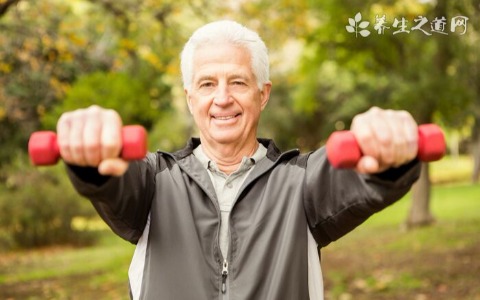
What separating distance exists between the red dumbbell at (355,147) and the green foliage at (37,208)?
14.0m

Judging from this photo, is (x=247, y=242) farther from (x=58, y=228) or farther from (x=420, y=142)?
(x=58, y=228)

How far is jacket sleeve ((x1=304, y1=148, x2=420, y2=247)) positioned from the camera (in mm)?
1640

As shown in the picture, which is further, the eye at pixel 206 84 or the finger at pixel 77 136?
the eye at pixel 206 84

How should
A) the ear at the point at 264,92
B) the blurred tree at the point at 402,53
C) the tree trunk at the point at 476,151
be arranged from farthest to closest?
the tree trunk at the point at 476,151 → the blurred tree at the point at 402,53 → the ear at the point at 264,92

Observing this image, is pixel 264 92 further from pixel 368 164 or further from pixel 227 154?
pixel 368 164

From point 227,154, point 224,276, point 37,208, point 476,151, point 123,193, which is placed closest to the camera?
point 123,193

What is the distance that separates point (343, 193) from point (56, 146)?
799mm

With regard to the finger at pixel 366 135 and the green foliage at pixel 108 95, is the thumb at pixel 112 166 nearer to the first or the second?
the finger at pixel 366 135

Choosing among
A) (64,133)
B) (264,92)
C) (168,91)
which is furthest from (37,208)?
(64,133)

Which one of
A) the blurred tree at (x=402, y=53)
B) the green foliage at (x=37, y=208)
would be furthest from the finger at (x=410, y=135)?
the green foliage at (x=37, y=208)

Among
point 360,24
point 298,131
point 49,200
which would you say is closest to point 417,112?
point 360,24

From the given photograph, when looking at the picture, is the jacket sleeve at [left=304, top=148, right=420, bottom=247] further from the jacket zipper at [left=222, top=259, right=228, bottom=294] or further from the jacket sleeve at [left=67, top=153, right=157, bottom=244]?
the jacket sleeve at [left=67, top=153, right=157, bottom=244]

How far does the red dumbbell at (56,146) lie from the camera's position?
4.93 feet

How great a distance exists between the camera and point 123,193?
1832 millimetres
